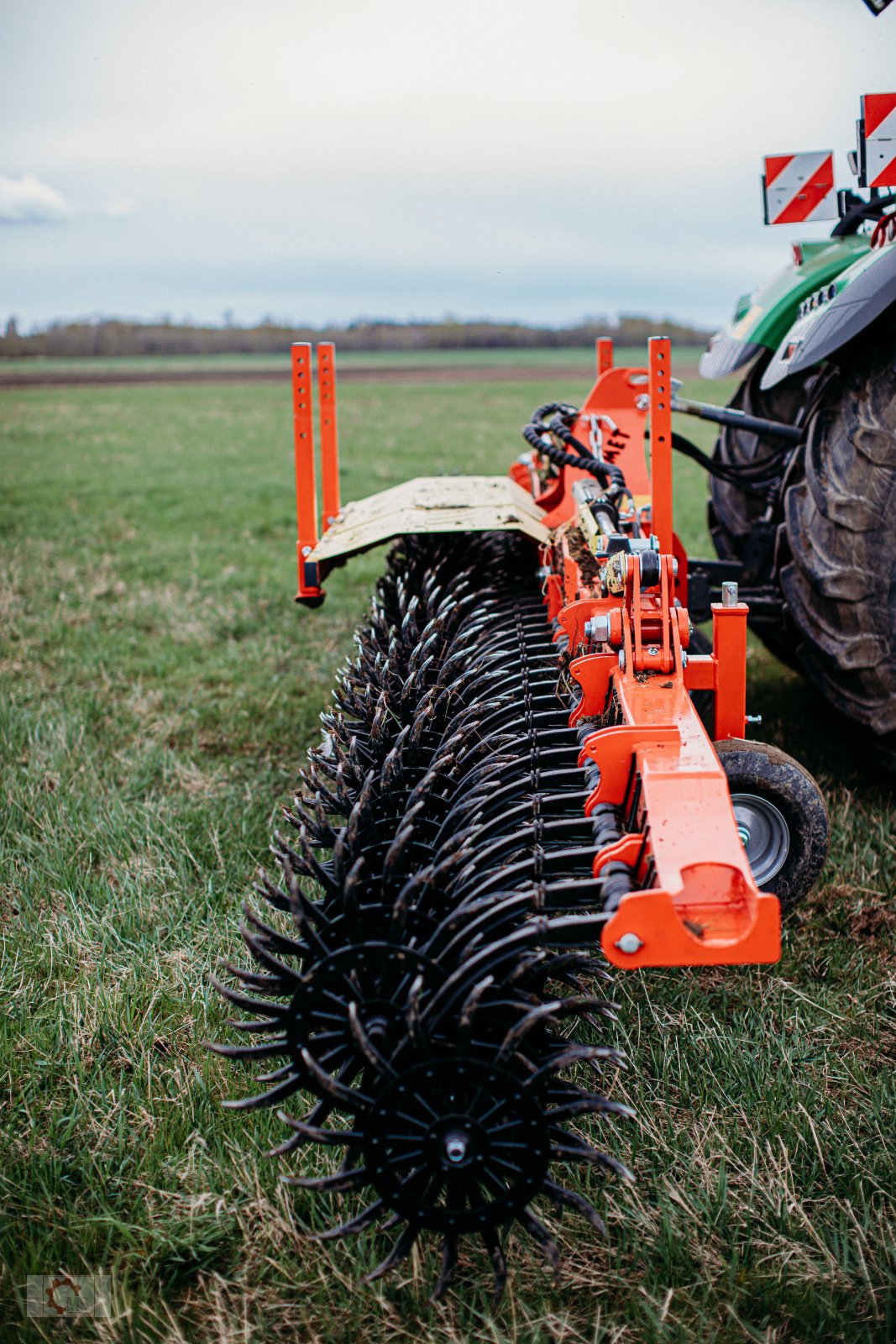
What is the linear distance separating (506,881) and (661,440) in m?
1.91

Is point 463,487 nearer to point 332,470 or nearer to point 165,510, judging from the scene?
point 332,470

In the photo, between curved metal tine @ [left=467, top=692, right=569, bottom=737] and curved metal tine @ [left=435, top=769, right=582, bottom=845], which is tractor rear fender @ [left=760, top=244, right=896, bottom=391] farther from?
curved metal tine @ [left=435, top=769, right=582, bottom=845]

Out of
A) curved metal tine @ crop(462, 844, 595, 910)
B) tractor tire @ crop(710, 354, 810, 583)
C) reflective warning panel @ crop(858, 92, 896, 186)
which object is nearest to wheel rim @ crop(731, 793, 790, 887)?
curved metal tine @ crop(462, 844, 595, 910)

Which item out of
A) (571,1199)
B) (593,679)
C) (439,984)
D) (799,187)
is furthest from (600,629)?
(799,187)

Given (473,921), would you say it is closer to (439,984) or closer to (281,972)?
(439,984)

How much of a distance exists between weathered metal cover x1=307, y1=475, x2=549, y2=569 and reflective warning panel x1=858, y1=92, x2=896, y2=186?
4.88ft

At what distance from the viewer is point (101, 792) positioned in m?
3.89

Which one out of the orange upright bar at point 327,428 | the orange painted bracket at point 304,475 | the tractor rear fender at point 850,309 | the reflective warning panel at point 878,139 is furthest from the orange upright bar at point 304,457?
the reflective warning panel at point 878,139

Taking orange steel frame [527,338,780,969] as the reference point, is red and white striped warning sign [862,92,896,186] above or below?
above

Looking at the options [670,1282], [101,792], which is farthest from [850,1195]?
[101,792]

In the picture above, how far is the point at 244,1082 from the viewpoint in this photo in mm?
2412

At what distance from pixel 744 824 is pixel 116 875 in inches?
71.2

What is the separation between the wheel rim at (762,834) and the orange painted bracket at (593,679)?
425 mm

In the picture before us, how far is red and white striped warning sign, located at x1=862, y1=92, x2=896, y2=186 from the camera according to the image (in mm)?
3332
